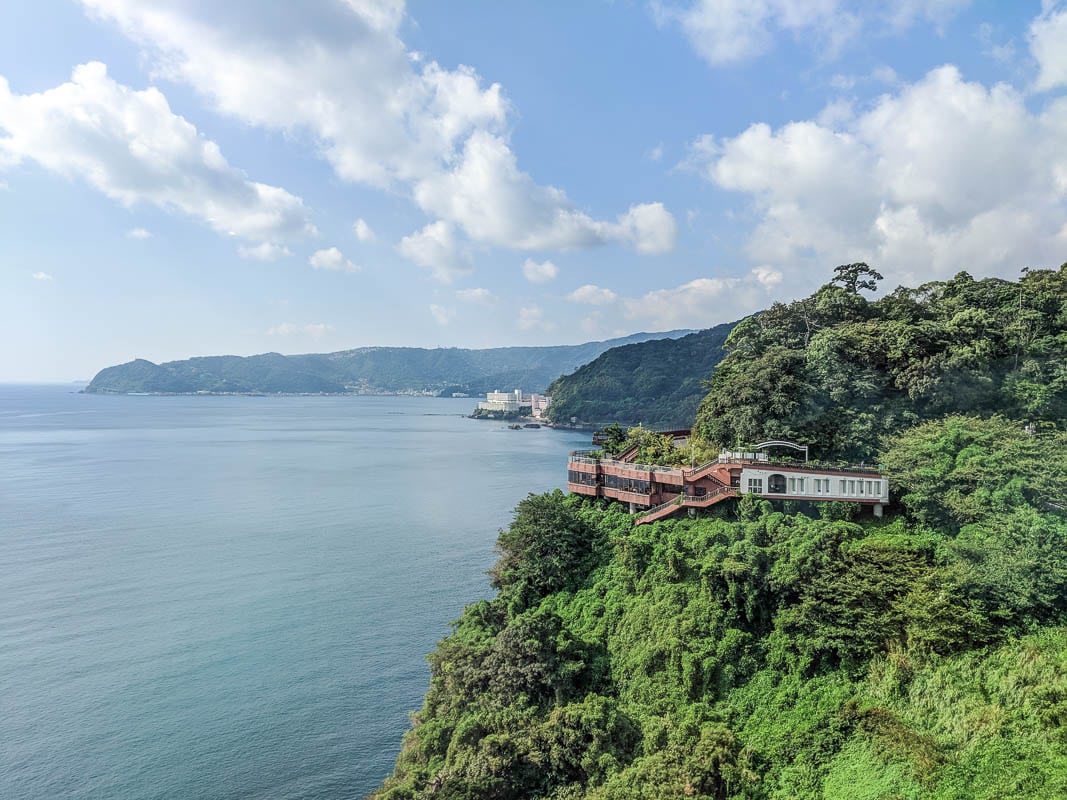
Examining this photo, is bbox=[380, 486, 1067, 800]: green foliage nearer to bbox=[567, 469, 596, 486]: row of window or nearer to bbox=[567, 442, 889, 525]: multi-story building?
bbox=[567, 442, 889, 525]: multi-story building

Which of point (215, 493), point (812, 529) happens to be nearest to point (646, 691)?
point (812, 529)

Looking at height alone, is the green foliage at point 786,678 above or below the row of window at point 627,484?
below

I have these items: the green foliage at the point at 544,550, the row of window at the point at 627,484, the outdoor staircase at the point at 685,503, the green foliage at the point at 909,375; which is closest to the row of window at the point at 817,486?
the outdoor staircase at the point at 685,503

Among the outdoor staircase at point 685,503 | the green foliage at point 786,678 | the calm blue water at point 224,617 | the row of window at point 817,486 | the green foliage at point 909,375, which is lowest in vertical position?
the calm blue water at point 224,617

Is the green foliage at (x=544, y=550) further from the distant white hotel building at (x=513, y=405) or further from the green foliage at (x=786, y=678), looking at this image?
the distant white hotel building at (x=513, y=405)

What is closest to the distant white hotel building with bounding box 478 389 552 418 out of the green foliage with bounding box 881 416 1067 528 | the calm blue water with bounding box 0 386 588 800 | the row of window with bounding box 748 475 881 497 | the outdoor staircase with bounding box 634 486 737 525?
the calm blue water with bounding box 0 386 588 800

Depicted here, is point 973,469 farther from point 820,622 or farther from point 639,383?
point 639,383

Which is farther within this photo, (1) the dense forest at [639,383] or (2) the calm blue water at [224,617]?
(1) the dense forest at [639,383]
